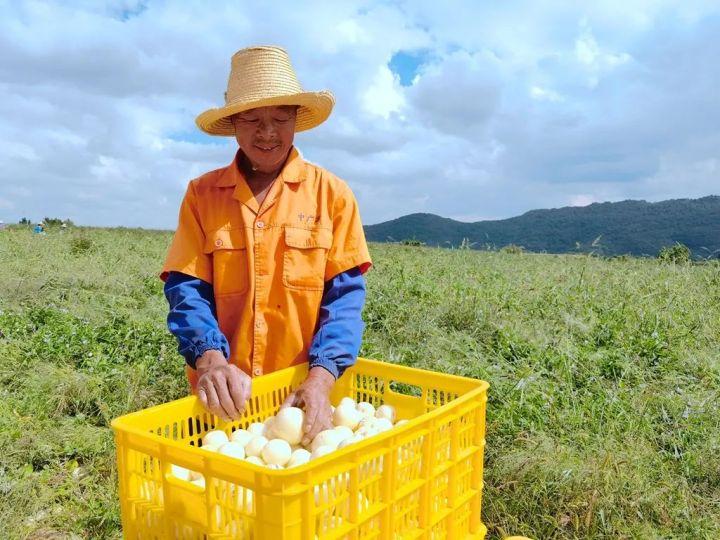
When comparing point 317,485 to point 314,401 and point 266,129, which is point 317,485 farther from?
point 266,129

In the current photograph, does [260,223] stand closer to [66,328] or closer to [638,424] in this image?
[638,424]

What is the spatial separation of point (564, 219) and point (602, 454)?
57.1m

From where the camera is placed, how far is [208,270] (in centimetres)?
224

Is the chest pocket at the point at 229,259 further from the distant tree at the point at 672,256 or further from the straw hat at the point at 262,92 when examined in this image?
the distant tree at the point at 672,256

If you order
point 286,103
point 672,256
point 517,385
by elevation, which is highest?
point 286,103

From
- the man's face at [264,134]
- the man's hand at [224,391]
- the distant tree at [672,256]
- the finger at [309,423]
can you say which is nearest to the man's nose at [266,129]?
the man's face at [264,134]

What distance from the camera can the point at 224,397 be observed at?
183 cm

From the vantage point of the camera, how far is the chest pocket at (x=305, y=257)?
2.21 meters

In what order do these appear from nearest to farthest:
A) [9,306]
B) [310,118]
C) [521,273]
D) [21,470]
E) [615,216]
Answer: [310,118] < [21,470] < [9,306] < [521,273] < [615,216]

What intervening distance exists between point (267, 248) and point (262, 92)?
1.79ft

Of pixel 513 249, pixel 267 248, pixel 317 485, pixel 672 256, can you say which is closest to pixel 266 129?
pixel 267 248

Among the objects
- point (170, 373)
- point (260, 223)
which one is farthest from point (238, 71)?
point (170, 373)

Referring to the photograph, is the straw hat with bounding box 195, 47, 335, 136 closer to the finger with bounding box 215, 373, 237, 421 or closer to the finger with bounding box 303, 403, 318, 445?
the finger with bounding box 215, 373, 237, 421

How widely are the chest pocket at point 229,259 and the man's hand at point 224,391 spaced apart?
15.9 inches
